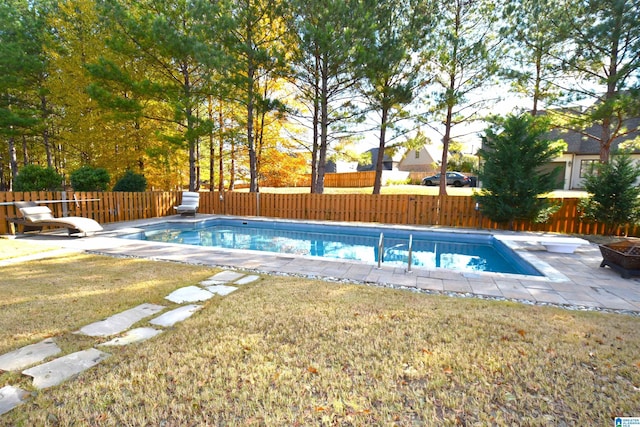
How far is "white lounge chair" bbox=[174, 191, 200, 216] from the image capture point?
36.5 ft

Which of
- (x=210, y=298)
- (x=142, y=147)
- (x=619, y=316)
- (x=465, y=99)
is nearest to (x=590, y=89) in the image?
(x=465, y=99)

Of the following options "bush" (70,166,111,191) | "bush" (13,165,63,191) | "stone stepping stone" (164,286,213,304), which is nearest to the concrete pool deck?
"stone stepping stone" (164,286,213,304)

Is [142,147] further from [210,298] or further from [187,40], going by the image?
[210,298]

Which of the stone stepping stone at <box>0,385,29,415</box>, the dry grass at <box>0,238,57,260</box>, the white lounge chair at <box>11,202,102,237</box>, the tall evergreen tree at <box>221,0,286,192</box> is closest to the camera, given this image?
the stone stepping stone at <box>0,385,29,415</box>

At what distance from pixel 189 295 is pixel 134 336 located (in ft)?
3.23

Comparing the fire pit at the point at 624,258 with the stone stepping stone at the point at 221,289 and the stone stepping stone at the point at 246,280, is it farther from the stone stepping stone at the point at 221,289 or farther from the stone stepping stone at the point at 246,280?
the stone stepping stone at the point at 221,289

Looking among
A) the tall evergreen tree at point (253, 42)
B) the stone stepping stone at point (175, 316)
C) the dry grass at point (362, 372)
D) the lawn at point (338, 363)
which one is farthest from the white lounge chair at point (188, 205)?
the stone stepping stone at point (175, 316)

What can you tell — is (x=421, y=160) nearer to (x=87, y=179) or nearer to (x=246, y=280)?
(x=87, y=179)

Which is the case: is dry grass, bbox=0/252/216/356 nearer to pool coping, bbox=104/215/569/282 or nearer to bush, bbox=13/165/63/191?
pool coping, bbox=104/215/569/282

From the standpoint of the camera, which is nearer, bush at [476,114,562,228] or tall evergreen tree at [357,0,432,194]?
bush at [476,114,562,228]

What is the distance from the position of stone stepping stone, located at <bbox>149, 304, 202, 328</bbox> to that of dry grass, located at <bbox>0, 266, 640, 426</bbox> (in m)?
0.13

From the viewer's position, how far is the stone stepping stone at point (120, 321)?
251 centimetres

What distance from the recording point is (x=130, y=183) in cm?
1105

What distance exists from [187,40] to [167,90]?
2.01 meters
